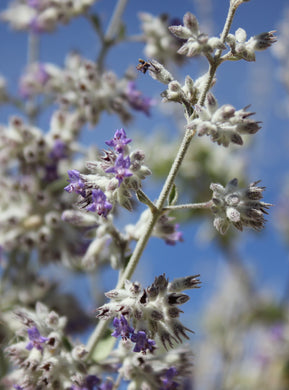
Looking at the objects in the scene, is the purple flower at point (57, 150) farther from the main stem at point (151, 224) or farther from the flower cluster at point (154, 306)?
the flower cluster at point (154, 306)

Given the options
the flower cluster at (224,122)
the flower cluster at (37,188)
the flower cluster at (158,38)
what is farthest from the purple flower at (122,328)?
the flower cluster at (158,38)

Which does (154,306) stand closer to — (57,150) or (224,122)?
(224,122)

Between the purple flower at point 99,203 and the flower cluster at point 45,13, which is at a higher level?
the flower cluster at point 45,13

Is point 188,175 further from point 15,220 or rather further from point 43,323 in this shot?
point 43,323

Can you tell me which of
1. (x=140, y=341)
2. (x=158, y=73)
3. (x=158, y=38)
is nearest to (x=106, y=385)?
(x=140, y=341)

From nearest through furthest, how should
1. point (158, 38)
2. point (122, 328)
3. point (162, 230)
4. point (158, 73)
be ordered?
point (122, 328) < point (158, 73) < point (162, 230) < point (158, 38)

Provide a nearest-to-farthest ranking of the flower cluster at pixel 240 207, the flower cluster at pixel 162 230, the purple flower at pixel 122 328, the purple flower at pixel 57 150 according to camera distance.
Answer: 1. the purple flower at pixel 122 328
2. the flower cluster at pixel 240 207
3. the flower cluster at pixel 162 230
4. the purple flower at pixel 57 150

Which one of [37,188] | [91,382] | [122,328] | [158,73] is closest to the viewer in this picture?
[122,328]
